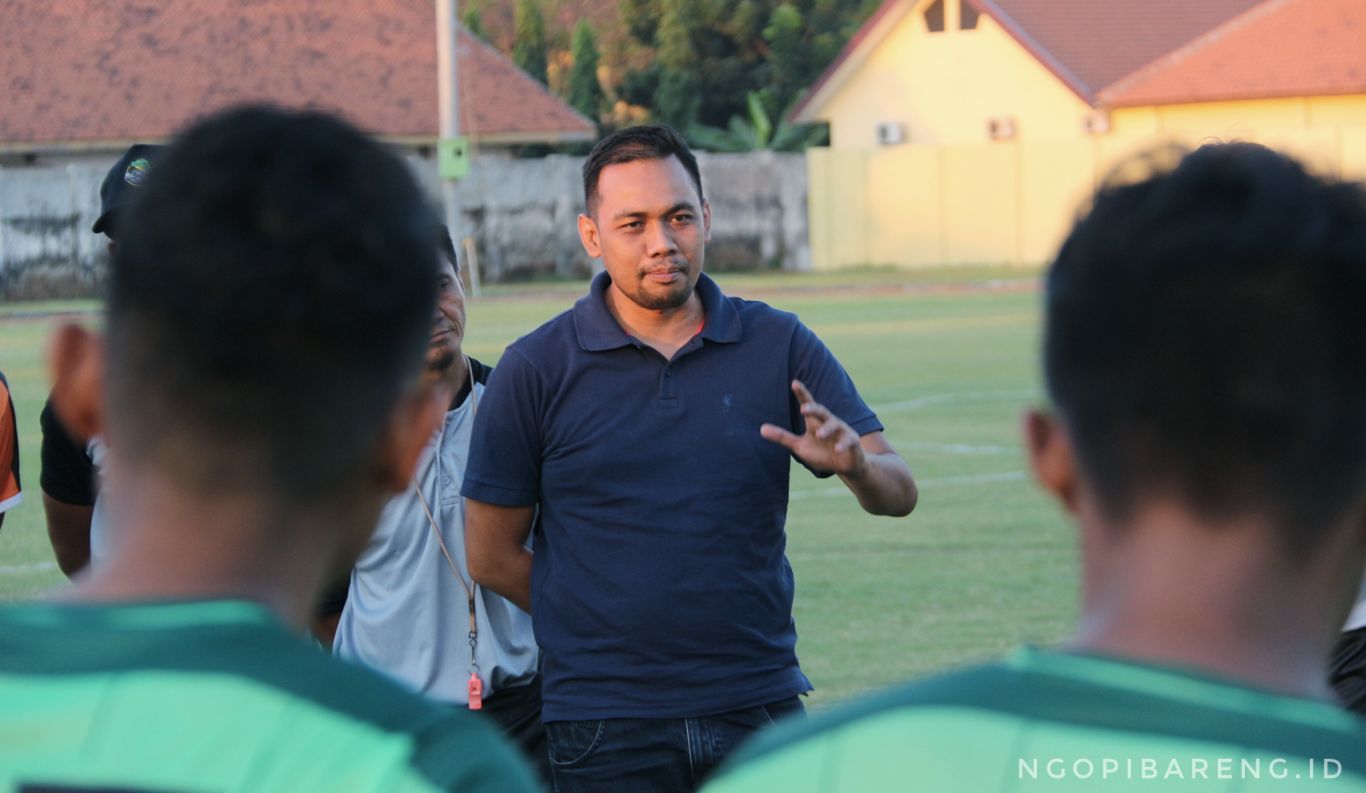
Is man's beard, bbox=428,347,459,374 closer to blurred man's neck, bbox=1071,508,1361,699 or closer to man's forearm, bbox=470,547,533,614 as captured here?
man's forearm, bbox=470,547,533,614

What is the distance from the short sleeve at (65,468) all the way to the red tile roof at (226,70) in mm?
40134

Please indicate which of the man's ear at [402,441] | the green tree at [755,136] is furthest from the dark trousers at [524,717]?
the green tree at [755,136]

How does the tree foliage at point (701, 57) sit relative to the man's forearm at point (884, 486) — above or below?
above

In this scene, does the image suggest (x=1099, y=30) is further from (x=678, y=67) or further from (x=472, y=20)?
(x=472, y=20)

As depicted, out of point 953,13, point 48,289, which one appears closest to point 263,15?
point 48,289

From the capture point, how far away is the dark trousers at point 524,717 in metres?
5.02

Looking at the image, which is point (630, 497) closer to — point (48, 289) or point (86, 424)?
point (86, 424)

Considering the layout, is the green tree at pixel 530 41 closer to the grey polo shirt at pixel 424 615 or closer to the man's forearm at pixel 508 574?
the grey polo shirt at pixel 424 615

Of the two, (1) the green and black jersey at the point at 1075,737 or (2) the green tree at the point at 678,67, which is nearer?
(1) the green and black jersey at the point at 1075,737

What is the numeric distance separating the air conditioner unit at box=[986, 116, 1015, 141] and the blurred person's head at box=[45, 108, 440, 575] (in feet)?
165

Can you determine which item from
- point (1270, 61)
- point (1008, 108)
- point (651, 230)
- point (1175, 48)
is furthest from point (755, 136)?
point (651, 230)

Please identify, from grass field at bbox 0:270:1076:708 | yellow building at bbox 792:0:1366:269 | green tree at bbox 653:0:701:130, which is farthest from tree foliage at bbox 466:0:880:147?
grass field at bbox 0:270:1076:708

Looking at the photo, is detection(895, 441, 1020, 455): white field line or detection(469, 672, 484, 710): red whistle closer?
detection(469, 672, 484, 710): red whistle

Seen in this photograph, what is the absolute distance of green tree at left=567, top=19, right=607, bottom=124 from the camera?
184 ft
